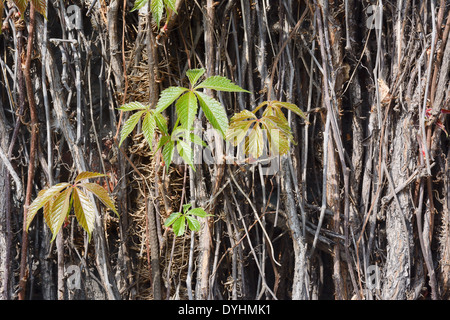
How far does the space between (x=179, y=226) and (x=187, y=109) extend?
350mm

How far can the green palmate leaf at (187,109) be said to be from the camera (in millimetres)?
1003

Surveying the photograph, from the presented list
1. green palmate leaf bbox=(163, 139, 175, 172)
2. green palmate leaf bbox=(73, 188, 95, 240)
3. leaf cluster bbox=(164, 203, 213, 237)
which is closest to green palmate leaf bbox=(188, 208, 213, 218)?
leaf cluster bbox=(164, 203, 213, 237)

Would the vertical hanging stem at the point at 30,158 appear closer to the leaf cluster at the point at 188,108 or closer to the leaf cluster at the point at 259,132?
the leaf cluster at the point at 188,108

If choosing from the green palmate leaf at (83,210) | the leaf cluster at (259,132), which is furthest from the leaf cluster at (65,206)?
the leaf cluster at (259,132)

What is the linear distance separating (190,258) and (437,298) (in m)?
0.78

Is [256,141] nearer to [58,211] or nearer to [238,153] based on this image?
[238,153]

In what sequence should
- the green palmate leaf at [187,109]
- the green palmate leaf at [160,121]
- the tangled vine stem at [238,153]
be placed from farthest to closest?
the tangled vine stem at [238,153] < the green palmate leaf at [160,121] < the green palmate leaf at [187,109]

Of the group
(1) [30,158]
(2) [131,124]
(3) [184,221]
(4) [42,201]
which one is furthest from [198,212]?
(1) [30,158]

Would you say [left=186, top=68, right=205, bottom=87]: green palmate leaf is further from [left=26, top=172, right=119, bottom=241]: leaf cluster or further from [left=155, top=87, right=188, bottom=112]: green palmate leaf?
[left=26, top=172, right=119, bottom=241]: leaf cluster

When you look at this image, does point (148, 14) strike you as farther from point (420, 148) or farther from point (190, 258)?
point (420, 148)

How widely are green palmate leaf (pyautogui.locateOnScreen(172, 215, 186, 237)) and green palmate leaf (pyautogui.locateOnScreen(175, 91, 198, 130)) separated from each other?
1.01ft

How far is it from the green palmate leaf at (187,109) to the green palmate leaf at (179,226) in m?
0.31

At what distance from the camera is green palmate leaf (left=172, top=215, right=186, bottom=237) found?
1.15 m

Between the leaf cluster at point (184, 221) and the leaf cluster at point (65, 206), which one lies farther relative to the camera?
the leaf cluster at point (184, 221)
